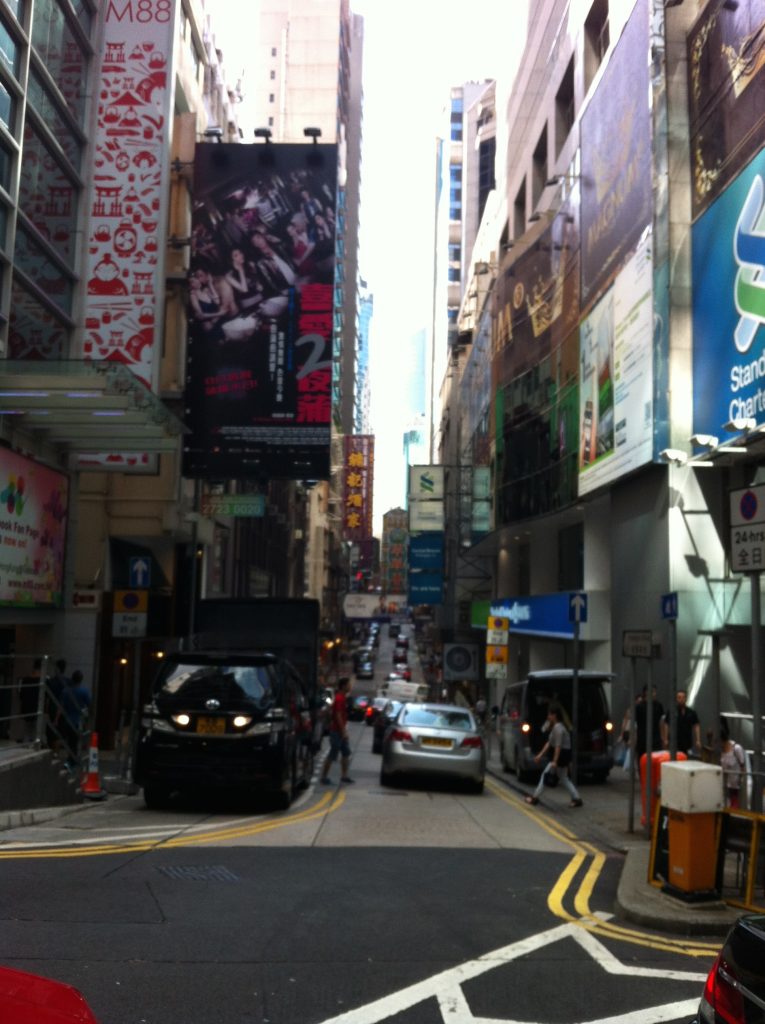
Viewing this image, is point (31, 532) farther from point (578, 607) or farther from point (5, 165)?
point (578, 607)

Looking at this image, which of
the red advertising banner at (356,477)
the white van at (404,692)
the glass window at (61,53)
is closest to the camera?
the glass window at (61,53)

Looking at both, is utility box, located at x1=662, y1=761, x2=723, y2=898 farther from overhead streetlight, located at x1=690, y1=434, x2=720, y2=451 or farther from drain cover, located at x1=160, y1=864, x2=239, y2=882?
Answer: overhead streetlight, located at x1=690, y1=434, x2=720, y2=451

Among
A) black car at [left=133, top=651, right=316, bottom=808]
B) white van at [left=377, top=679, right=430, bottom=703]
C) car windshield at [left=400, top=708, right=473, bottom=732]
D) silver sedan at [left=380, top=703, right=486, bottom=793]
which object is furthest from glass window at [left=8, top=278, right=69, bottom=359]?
white van at [left=377, top=679, right=430, bottom=703]

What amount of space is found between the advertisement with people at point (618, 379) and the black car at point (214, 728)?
11309mm

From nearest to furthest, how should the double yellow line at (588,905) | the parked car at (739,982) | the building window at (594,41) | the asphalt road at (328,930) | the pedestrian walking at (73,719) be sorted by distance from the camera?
the parked car at (739,982) → the asphalt road at (328,930) → the double yellow line at (588,905) → the pedestrian walking at (73,719) → the building window at (594,41)

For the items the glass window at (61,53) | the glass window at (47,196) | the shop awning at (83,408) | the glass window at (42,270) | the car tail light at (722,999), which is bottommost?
the car tail light at (722,999)

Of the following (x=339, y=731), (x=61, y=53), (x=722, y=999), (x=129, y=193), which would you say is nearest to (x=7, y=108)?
(x=61, y=53)

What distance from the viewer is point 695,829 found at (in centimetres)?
827

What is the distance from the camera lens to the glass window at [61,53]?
21.1 metres

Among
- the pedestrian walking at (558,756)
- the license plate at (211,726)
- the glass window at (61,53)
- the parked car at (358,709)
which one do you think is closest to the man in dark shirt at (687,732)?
the pedestrian walking at (558,756)

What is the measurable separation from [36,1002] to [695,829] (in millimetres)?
6224

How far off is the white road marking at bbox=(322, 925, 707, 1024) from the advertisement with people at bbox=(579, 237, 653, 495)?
15776 mm

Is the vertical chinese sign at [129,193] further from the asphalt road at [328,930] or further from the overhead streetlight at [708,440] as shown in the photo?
the asphalt road at [328,930]

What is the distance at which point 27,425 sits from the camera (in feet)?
63.5
